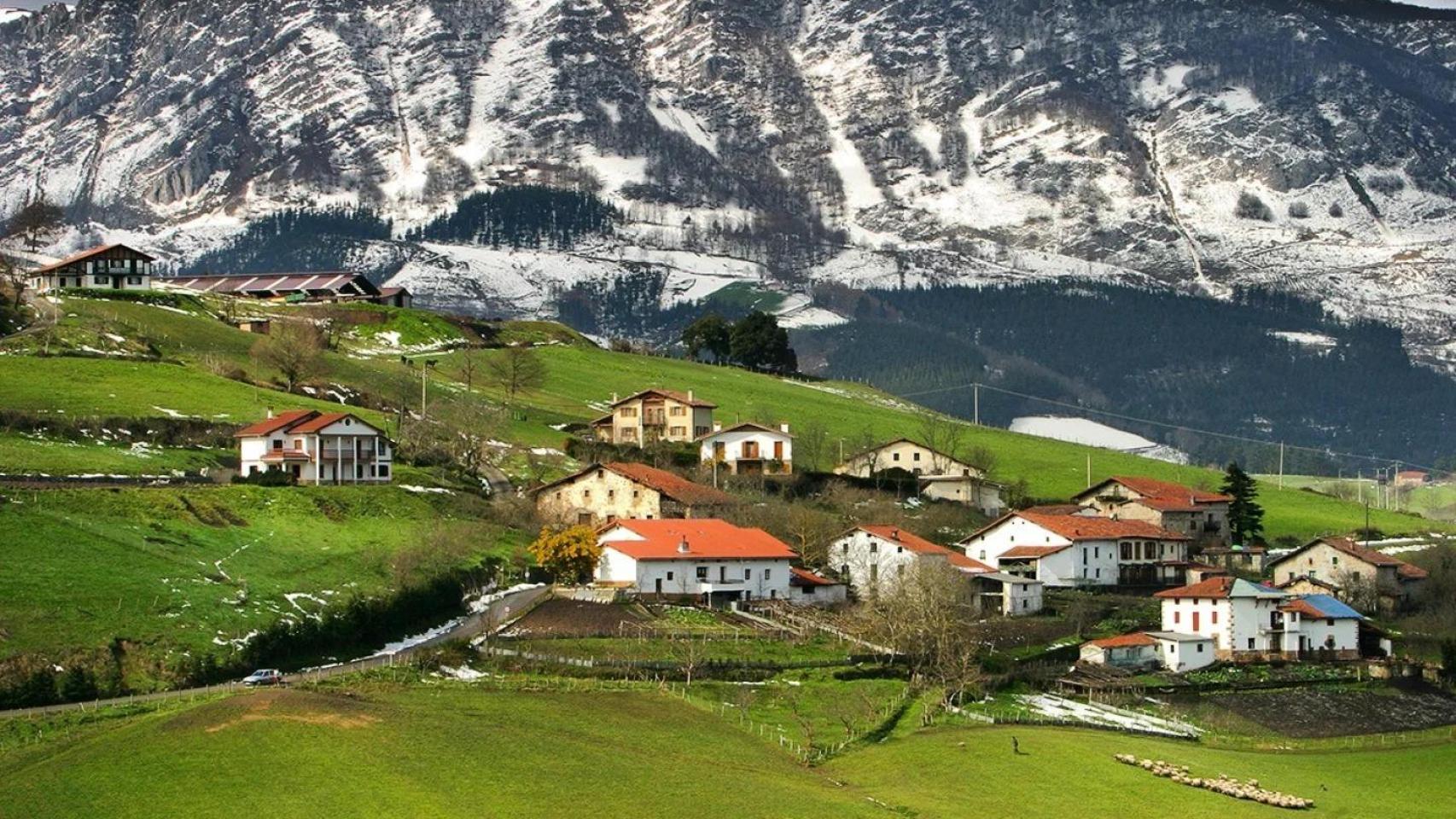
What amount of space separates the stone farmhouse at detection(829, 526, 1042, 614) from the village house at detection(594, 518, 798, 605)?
5.37 meters

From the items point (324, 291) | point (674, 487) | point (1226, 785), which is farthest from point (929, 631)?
point (324, 291)

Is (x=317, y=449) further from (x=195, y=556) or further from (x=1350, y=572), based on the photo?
(x=1350, y=572)

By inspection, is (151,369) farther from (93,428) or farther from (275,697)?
(275,697)

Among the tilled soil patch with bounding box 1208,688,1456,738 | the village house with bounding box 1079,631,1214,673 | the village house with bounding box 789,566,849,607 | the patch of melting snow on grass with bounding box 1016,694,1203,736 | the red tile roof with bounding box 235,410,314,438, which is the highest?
the red tile roof with bounding box 235,410,314,438

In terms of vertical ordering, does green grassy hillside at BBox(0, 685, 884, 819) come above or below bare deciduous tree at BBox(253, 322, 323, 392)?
below

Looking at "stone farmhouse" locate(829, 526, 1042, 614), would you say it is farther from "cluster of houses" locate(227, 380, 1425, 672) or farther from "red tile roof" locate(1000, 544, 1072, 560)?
"red tile roof" locate(1000, 544, 1072, 560)

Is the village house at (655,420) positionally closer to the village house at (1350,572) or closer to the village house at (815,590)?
the village house at (1350,572)

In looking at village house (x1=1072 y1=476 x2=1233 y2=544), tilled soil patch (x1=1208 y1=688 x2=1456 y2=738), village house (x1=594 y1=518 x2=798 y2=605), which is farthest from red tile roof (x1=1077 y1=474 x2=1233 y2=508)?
village house (x1=594 y1=518 x2=798 y2=605)

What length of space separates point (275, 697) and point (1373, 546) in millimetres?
79792

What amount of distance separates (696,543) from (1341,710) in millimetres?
26163

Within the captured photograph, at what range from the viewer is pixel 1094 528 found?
111m

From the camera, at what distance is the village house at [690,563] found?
9044 cm

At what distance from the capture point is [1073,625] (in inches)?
3755

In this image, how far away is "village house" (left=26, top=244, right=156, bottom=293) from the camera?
6093 inches
